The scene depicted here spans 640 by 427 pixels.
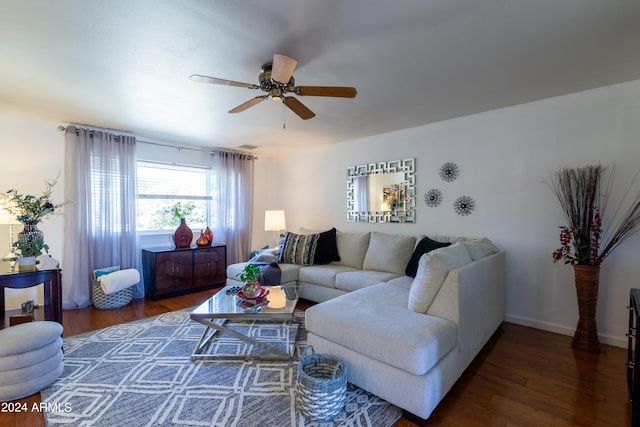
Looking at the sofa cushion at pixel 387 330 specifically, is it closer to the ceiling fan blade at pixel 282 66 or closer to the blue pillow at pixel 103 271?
the ceiling fan blade at pixel 282 66

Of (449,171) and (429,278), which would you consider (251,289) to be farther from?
(449,171)

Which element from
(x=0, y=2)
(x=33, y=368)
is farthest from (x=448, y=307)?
(x=0, y=2)

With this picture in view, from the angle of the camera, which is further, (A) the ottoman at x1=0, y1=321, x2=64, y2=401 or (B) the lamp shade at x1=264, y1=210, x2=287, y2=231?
(B) the lamp shade at x1=264, y1=210, x2=287, y2=231

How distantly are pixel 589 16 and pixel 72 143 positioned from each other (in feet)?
16.5

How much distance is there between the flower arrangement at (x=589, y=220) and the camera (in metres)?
2.49

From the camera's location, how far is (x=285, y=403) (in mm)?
1797

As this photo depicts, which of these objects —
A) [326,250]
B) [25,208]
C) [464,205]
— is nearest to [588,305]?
[464,205]

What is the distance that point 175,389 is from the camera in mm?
1949

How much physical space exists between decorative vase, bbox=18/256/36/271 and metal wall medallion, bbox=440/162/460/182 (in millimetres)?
4102

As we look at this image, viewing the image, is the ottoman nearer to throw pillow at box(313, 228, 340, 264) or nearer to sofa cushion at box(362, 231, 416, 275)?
throw pillow at box(313, 228, 340, 264)

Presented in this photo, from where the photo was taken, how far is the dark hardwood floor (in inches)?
66.1

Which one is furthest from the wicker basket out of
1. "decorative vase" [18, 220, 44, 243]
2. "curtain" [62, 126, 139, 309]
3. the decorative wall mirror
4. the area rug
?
"curtain" [62, 126, 139, 309]

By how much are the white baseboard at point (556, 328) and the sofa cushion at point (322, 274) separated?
1.84 metres

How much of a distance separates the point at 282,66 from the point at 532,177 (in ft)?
8.89
